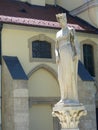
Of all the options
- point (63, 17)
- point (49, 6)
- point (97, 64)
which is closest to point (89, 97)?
point (97, 64)

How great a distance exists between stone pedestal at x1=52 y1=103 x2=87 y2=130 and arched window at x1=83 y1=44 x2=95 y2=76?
41.3ft

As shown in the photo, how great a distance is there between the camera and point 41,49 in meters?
23.0

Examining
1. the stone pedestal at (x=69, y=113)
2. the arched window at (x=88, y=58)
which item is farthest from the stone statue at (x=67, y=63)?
the arched window at (x=88, y=58)

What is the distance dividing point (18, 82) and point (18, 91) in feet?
1.36

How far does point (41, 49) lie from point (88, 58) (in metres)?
3.21

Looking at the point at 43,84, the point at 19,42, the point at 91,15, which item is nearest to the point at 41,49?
the point at 19,42

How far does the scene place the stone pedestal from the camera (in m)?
11.9

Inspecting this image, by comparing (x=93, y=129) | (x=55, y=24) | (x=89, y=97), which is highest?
(x=55, y=24)

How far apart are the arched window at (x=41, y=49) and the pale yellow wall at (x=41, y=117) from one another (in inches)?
104

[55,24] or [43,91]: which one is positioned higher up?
[55,24]

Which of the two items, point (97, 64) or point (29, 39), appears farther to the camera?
point (97, 64)

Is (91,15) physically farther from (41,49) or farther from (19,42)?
(19,42)

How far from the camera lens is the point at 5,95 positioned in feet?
67.1

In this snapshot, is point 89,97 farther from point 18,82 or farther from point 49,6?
point 49,6
